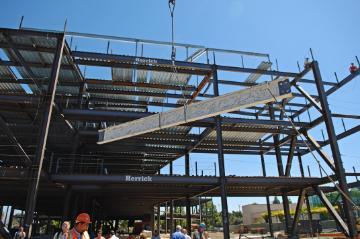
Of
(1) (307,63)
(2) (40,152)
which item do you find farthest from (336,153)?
(2) (40,152)

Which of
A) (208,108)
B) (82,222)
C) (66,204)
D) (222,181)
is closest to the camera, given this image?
(82,222)

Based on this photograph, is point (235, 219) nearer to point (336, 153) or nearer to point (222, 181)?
point (336, 153)

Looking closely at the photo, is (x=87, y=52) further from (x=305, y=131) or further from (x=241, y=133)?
(x=305, y=131)

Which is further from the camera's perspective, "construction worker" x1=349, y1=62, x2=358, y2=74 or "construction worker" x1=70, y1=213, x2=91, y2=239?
"construction worker" x1=349, y1=62, x2=358, y2=74

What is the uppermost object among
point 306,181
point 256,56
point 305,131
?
point 256,56

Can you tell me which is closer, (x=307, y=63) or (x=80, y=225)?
(x=80, y=225)

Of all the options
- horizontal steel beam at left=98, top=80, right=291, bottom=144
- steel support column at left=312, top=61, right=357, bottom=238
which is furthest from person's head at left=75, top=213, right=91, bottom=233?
steel support column at left=312, top=61, right=357, bottom=238

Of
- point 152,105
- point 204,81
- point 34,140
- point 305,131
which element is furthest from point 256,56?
point 34,140

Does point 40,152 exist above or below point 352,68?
below

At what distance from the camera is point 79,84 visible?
765 inches

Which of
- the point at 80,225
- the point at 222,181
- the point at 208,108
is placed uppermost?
the point at 208,108

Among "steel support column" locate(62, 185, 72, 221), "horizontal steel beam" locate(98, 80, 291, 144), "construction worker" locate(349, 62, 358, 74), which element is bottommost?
"steel support column" locate(62, 185, 72, 221)

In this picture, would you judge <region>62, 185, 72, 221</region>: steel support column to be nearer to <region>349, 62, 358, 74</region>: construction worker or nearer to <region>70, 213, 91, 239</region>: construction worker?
<region>70, 213, 91, 239</region>: construction worker

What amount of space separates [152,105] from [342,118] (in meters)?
15.0
